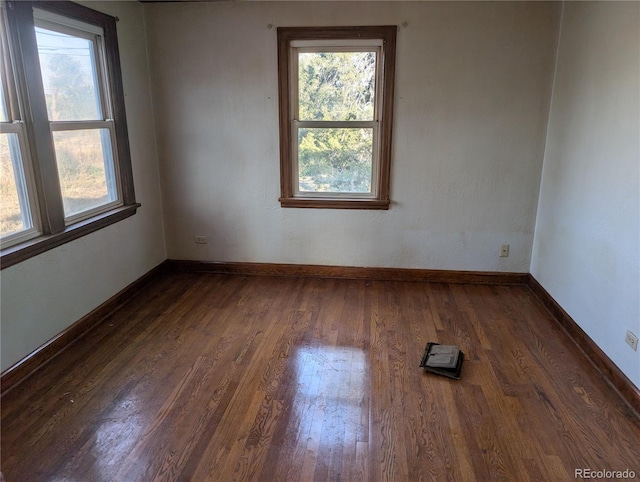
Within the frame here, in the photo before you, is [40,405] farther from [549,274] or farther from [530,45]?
[530,45]

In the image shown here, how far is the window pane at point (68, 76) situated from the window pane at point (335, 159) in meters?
1.59

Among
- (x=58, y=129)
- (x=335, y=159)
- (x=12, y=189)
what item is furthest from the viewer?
(x=335, y=159)

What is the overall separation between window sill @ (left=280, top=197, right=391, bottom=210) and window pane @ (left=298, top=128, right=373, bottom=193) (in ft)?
0.33

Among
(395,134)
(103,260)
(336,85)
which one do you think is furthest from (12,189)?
(395,134)

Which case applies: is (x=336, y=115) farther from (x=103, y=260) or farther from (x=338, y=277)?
(x=103, y=260)

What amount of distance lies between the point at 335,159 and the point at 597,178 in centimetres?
193

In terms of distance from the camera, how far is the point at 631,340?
90.0 inches

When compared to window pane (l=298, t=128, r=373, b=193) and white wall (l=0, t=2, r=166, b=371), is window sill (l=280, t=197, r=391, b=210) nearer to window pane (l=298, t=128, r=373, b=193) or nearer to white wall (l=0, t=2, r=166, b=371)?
window pane (l=298, t=128, r=373, b=193)

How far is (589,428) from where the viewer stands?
209 centimetres

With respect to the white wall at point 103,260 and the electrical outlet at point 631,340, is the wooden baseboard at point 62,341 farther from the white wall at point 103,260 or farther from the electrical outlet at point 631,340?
the electrical outlet at point 631,340

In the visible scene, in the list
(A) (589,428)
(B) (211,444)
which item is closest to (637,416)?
(A) (589,428)

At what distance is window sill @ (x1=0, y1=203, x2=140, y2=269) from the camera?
236cm

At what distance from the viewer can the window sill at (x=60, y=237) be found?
7.75 ft

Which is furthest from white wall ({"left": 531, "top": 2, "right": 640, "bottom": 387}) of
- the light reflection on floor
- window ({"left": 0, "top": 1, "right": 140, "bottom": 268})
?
window ({"left": 0, "top": 1, "right": 140, "bottom": 268})
